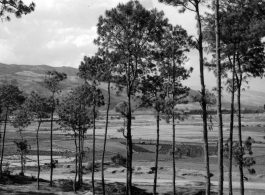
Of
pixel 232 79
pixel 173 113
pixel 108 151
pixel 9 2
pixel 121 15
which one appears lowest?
pixel 108 151

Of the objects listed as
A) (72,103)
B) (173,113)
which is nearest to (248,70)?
(173,113)

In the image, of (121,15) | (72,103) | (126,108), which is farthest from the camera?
(72,103)

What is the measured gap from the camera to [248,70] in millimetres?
22891

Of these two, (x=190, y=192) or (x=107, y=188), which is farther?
(x=107, y=188)

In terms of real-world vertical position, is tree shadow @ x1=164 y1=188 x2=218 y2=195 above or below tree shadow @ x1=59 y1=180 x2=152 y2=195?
above

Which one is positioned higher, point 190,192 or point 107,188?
point 190,192

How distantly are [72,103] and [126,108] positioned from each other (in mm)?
15206

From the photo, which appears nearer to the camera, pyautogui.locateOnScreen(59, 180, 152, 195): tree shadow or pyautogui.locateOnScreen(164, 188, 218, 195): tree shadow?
pyautogui.locateOnScreen(164, 188, 218, 195): tree shadow

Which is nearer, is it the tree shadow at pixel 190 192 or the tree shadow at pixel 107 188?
the tree shadow at pixel 190 192

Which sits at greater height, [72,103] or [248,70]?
[248,70]

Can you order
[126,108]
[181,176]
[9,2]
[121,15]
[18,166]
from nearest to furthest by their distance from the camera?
[9,2] → [121,15] → [126,108] → [181,176] → [18,166]

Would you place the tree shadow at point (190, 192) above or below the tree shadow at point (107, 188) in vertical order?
above

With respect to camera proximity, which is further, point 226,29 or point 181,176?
point 181,176

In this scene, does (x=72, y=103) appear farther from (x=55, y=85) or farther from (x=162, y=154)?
(x=162, y=154)
